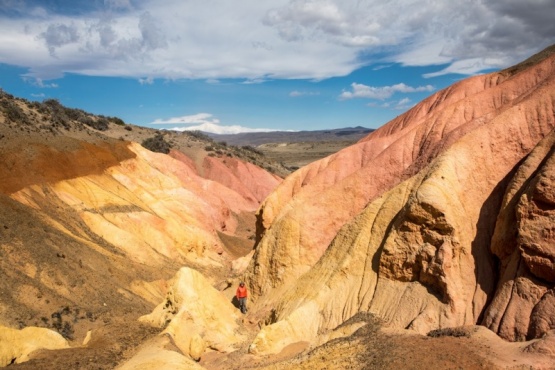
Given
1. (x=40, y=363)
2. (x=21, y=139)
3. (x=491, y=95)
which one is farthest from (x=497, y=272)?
(x=21, y=139)

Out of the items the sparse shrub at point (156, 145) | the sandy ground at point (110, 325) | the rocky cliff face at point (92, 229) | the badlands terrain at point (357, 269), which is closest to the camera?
the sandy ground at point (110, 325)

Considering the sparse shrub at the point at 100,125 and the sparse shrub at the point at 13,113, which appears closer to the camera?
the sparse shrub at the point at 13,113

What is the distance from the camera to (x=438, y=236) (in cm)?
1204

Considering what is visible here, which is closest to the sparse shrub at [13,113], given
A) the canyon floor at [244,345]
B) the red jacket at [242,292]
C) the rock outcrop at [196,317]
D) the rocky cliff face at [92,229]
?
the rocky cliff face at [92,229]

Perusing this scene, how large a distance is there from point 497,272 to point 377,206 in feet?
13.0

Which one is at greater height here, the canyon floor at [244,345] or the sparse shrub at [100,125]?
the sparse shrub at [100,125]

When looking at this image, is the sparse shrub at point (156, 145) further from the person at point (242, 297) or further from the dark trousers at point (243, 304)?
the dark trousers at point (243, 304)

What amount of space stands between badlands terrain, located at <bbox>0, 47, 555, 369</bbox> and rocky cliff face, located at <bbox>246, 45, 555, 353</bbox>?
0.04m

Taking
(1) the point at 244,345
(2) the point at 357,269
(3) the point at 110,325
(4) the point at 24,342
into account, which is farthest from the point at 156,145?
(2) the point at 357,269

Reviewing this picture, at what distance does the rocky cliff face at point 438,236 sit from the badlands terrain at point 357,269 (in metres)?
0.04

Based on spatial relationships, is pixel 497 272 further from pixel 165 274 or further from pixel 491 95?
pixel 165 274

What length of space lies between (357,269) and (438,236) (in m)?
2.73

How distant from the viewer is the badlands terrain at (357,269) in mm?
10078

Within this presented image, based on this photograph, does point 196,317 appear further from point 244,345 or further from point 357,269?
point 357,269
